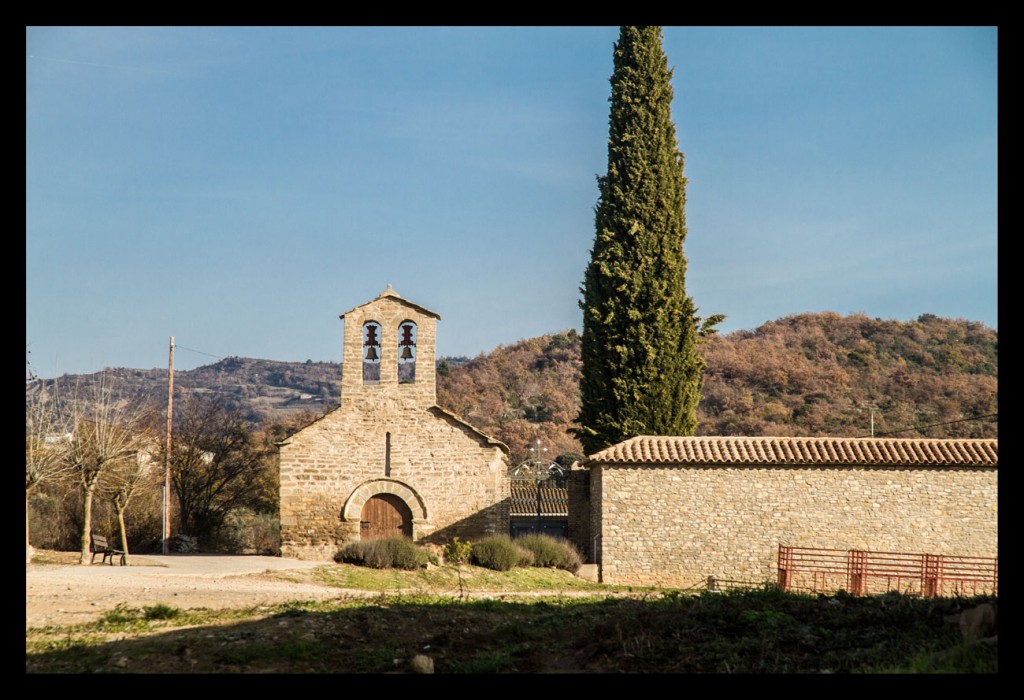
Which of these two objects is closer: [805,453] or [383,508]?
[805,453]

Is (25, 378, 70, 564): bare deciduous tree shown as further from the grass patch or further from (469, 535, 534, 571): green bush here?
(469, 535, 534, 571): green bush

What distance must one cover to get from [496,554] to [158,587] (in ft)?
23.5

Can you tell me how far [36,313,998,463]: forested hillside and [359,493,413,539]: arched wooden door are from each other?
21.6 m

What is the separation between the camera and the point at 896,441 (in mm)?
19812

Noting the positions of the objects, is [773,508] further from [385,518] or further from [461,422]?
[385,518]

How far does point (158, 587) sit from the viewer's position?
1378 cm

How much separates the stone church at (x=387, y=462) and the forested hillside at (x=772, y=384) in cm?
2077

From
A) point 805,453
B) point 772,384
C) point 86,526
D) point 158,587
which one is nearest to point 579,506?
point 805,453

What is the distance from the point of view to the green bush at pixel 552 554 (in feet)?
64.7

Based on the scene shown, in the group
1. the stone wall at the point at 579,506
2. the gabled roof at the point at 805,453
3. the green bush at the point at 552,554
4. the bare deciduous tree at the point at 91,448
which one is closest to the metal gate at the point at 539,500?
the stone wall at the point at 579,506

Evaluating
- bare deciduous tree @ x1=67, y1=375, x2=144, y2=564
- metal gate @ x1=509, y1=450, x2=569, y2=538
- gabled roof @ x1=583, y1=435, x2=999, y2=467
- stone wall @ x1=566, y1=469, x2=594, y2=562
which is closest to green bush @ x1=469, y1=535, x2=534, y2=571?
gabled roof @ x1=583, y1=435, x2=999, y2=467

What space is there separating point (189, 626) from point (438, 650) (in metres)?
3.13

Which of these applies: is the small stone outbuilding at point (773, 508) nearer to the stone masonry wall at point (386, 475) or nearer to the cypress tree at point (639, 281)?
the stone masonry wall at point (386, 475)
